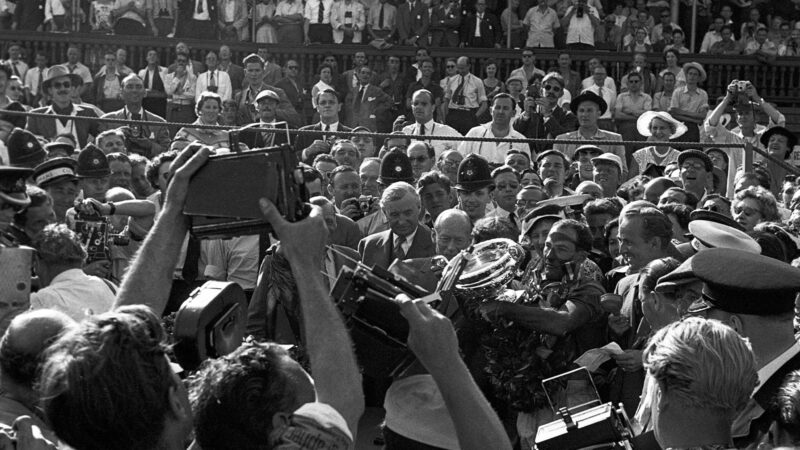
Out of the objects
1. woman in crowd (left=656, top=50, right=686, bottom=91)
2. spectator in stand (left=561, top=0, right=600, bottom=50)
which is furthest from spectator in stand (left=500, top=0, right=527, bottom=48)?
woman in crowd (left=656, top=50, right=686, bottom=91)

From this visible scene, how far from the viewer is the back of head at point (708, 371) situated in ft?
10.2

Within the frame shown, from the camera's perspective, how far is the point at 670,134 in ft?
41.8

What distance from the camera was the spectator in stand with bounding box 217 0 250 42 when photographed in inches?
819

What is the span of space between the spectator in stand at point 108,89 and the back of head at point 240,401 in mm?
14959

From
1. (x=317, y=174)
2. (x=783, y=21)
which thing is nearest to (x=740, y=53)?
(x=783, y=21)

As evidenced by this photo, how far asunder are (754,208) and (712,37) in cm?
1406

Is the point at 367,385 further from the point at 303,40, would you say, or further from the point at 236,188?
the point at 303,40

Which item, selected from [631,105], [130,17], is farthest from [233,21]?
[631,105]

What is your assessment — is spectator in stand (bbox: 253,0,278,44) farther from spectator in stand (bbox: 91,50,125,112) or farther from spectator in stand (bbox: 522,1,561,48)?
spectator in stand (bbox: 522,1,561,48)

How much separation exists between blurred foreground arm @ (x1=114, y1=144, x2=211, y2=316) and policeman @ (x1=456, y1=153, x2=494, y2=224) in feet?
18.1

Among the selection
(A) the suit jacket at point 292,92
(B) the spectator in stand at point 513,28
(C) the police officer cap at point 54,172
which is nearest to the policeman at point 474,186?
(C) the police officer cap at point 54,172

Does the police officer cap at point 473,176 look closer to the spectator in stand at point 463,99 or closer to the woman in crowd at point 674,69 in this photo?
the spectator in stand at point 463,99

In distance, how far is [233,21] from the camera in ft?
68.3

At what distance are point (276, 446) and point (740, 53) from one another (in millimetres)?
19627
